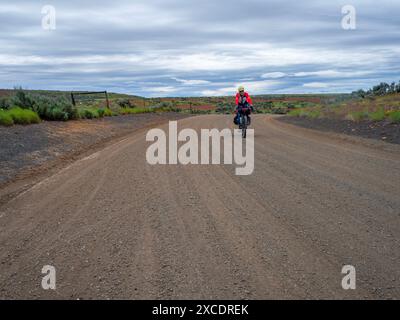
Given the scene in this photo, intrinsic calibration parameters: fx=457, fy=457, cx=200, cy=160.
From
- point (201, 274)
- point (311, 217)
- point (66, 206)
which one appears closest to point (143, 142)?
point (66, 206)

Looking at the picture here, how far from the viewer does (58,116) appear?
2330cm

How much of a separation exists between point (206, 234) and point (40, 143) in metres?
11.1

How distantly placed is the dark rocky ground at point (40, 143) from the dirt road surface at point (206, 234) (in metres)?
2.31

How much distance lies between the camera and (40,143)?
15273mm

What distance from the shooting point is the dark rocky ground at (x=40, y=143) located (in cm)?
1173

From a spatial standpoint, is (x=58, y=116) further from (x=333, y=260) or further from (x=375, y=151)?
(x=333, y=260)

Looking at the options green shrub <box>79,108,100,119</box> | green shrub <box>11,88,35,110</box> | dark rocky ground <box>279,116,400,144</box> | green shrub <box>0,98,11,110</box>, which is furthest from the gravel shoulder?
dark rocky ground <box>279,116,400,144</box>

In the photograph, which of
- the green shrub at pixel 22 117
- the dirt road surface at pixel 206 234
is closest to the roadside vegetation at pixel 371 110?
the dirt road surface at pixel 206 234

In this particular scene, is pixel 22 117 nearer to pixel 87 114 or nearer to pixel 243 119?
pixel 87 114

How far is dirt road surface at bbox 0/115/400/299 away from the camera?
14.2 ft

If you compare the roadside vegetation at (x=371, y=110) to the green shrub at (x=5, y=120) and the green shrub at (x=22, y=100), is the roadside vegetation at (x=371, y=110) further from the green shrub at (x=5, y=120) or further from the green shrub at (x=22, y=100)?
the green shrub at (x=22, y=100)

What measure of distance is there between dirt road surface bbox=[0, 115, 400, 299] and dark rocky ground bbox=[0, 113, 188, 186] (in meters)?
2.31

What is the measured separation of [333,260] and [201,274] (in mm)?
1412
